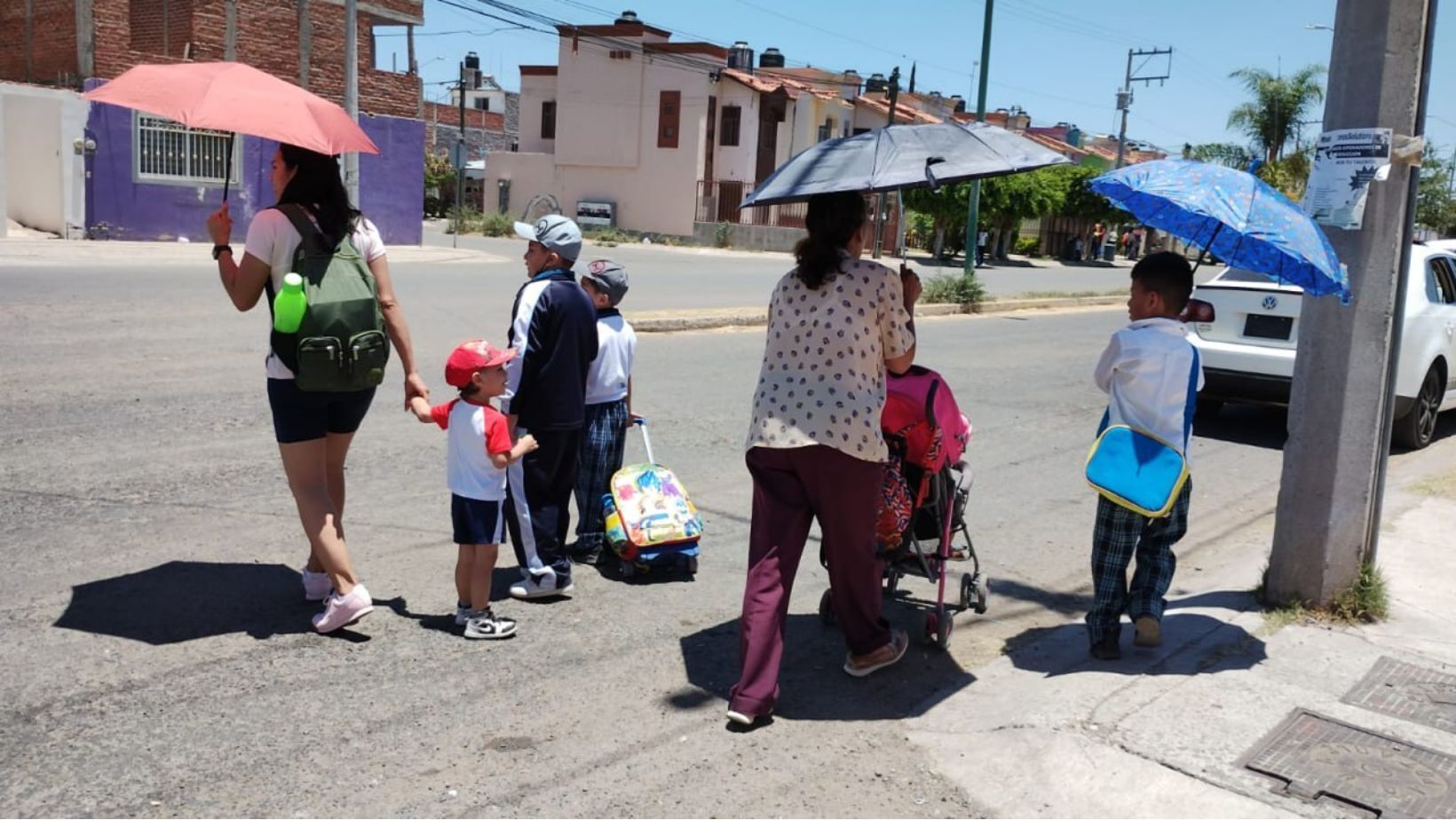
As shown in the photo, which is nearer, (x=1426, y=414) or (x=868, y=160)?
(x=868, y=160)

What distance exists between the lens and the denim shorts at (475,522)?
15.5ft

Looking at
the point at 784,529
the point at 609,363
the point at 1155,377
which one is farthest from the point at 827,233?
the point at 609,363

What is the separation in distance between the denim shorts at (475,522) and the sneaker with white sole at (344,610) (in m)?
0.44

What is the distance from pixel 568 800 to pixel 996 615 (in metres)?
2.67

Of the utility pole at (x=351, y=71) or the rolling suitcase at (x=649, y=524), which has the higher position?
the utility pole at (x=351, y=71)

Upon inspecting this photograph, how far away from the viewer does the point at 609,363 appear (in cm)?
584

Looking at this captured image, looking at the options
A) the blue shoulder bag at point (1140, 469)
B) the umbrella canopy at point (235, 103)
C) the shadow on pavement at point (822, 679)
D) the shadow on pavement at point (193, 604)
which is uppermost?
the umbrella canopy at point (235, 103)

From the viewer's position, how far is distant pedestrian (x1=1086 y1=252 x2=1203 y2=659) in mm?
4559

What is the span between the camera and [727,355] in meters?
13.4

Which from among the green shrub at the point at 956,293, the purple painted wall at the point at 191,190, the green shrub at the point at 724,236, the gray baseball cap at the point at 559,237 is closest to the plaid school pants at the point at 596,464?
the gray baseball cap at the point at 559,237

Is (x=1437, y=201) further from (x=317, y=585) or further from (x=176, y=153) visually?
(x=317, y=585)

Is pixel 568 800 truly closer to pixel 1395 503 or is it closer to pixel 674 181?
pixel 1395 503

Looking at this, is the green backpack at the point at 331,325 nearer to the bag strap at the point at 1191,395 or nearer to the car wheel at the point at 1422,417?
the bag strap at the point at 1191,395

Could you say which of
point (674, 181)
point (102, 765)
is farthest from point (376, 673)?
point (674, 181)
